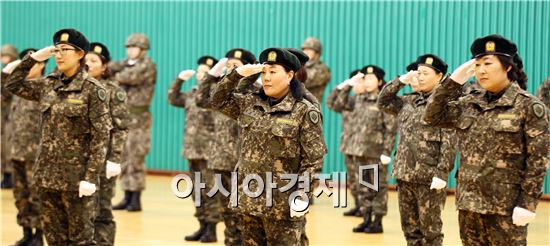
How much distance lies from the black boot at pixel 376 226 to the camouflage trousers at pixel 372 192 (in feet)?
0.17

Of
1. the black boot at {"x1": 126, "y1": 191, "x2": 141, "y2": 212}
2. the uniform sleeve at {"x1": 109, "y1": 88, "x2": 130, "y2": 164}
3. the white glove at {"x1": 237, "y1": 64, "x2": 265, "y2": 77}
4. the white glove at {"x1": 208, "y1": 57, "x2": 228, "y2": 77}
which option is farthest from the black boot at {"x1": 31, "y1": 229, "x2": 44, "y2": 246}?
the white glove at {"x1": 237, "y1": 64, "x2": 265, "y2": 77}

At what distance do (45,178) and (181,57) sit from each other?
29.8 ft

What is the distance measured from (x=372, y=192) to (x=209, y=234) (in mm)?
2086

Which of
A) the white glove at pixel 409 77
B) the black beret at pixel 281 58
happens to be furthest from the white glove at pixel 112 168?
the white glove at pixel 409 77

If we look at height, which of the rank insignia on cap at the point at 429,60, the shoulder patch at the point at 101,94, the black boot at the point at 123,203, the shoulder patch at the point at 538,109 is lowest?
the black boot at the point at 123,203

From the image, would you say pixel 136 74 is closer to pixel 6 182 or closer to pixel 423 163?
pixel 6 182

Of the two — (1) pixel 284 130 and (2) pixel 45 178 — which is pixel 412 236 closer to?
(1) pixel 284 130

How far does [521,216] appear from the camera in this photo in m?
4.61

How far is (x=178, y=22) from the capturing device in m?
14.8

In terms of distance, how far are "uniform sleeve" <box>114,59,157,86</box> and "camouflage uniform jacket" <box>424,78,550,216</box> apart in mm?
6123

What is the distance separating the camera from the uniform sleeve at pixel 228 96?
5.27m

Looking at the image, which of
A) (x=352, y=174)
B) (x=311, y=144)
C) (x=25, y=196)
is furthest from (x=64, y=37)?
(x=352, y=174)

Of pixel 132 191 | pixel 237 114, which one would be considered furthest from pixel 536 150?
pixel 132 191

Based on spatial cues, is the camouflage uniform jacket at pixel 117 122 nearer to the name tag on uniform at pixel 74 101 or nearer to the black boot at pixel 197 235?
the name tag on uniform at pixel 74 101
